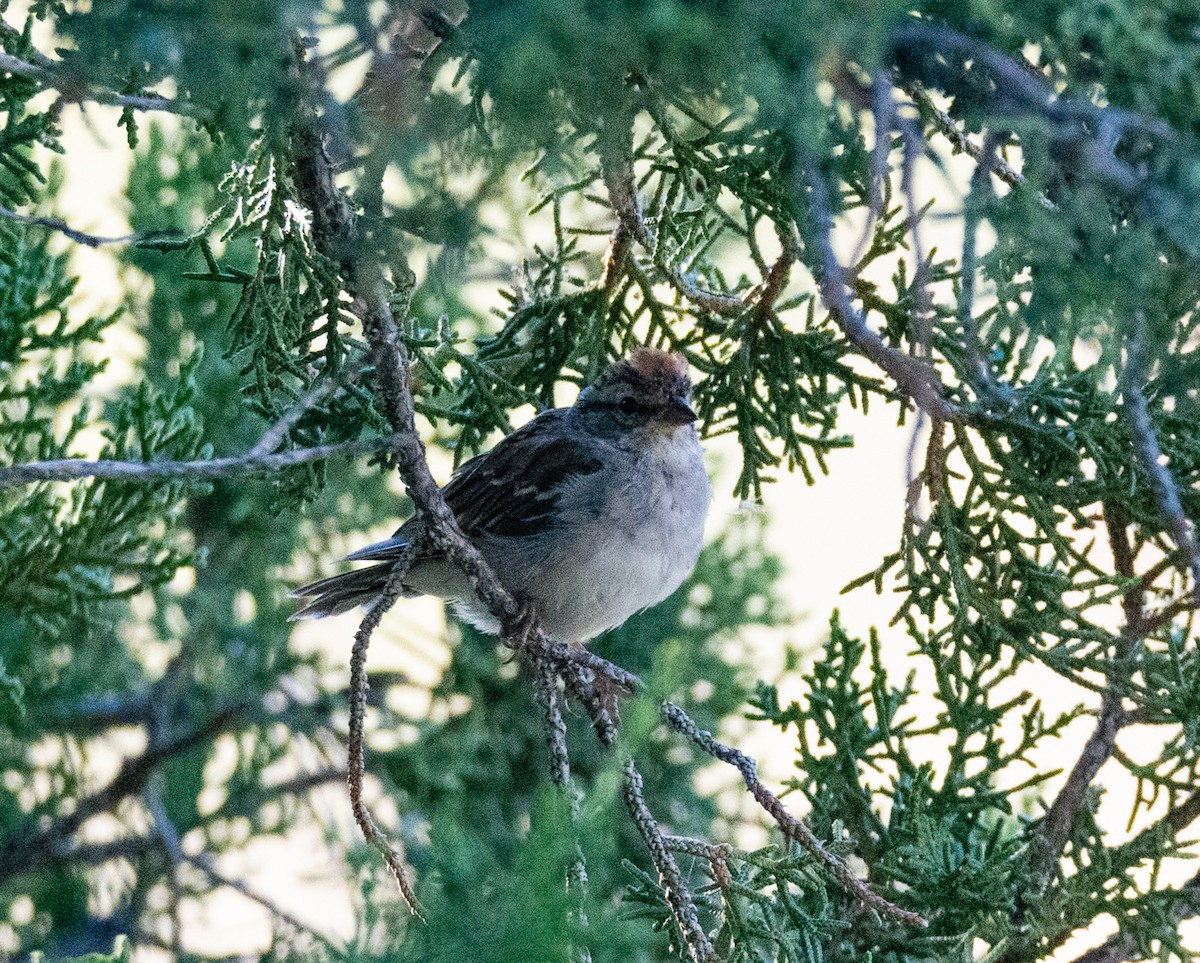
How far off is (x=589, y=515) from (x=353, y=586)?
79 centimetres

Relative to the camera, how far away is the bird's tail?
4.16m

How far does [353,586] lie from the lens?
4316 mm

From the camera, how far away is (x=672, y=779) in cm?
587

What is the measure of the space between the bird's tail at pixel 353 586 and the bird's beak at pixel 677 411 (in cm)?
87

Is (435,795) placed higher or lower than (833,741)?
higher

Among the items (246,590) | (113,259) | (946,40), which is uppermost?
(113,259)

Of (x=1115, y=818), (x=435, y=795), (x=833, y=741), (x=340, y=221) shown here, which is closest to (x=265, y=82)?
(x=340, y=221)

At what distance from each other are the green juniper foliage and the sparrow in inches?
11.4

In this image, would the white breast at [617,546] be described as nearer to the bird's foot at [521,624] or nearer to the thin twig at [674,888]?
the bird's foot at [521,624]

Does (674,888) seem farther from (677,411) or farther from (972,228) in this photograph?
(677,411)

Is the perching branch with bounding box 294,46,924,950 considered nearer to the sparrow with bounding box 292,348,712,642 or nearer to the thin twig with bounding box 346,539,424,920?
the thin twig with bounding box 346,539,424,920

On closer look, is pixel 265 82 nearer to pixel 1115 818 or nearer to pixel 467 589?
pixel 467 589

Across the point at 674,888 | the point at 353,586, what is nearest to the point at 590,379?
the point at 353,586

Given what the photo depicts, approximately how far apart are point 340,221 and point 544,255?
3.76 feet
